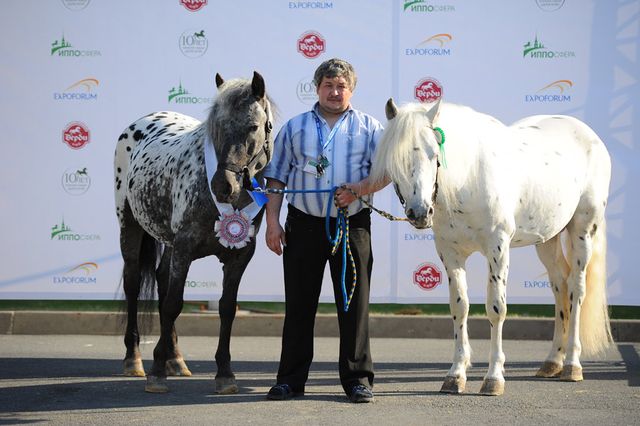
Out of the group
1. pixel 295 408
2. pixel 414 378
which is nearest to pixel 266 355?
pixel 414 378

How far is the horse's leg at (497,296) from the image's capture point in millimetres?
5973

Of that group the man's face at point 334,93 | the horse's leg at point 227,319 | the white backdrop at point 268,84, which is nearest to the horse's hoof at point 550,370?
the white backdrop at point 268,84

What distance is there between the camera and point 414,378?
6.83 meters

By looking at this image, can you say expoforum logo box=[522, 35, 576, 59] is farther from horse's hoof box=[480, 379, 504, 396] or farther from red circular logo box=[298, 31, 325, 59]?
horse's hoof box=[480, 379, 504, 396]

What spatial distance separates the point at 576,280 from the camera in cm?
696

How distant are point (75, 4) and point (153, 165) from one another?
3397mm

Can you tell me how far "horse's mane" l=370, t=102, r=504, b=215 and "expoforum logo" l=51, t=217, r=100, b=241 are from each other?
457 centimetres

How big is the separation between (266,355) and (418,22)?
12.0 feet

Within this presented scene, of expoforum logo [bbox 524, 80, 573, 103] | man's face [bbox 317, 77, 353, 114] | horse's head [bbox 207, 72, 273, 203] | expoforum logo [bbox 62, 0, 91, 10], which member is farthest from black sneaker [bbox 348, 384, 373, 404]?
expoforum logo [bbox 62, 0, 91, 10]

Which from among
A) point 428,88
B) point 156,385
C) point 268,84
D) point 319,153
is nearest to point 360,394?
point 156,385

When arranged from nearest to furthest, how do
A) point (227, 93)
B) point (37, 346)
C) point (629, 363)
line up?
point (227, 93), point (629, 363), point (37, 346)

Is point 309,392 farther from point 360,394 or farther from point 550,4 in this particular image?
point 550,4

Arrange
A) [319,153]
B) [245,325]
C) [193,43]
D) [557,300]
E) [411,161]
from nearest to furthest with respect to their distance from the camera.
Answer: [411,161] < [319,153] < [557,300] < [193,43] < [245,325]

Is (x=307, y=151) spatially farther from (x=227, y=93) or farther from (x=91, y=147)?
(x=91, y=147)
